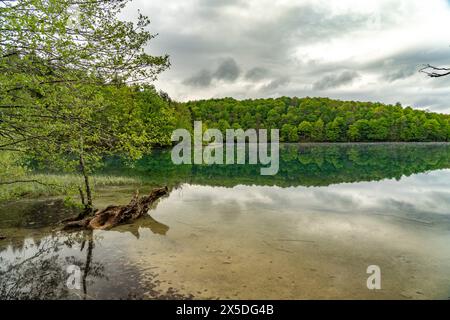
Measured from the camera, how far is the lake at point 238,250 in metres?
8.69

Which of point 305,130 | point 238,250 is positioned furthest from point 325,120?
point 238,250

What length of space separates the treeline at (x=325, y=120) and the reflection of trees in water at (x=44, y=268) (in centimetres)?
10706

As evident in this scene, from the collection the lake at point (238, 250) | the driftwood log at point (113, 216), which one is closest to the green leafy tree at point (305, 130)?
the lake at point (238, 250)

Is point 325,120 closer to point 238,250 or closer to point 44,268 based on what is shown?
point 238,250

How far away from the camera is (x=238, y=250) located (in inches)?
461

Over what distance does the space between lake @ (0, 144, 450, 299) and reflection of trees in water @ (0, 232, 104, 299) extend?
0.03 metres

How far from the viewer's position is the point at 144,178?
31.8 meters

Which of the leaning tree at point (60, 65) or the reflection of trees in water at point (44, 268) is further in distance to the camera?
the reflection of trees in water at point (44, 268)

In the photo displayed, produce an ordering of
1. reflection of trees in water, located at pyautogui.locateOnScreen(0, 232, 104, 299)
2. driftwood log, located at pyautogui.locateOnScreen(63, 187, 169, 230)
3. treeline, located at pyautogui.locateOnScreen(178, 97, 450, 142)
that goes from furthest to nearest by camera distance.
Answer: treeline, located at pyautogui.locateOnScreen(178, 97, 450, 142)
driftwood log, located at pyautogui.locateOnScreen(63, 187, 169, 230)
reflection of trees in water, located at pyautogui.locateOnScreen(0, 232, 104, 299)

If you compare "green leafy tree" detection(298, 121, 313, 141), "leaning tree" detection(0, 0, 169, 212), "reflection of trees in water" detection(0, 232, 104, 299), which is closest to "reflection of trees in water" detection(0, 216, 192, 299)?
"reflection of trees in water" detection(0, 232, 104, 299)

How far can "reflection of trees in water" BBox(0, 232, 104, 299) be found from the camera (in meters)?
8.64

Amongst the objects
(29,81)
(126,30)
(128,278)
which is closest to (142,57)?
(126,30)

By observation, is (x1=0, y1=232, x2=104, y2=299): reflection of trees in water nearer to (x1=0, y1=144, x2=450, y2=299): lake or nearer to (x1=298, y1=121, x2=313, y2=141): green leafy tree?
(x1=0, y1=144, x2=450, y2=299): lake

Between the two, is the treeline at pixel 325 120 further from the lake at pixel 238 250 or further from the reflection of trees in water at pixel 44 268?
the reflection of trees in water at pixel 44 268
